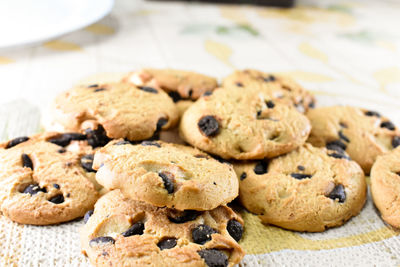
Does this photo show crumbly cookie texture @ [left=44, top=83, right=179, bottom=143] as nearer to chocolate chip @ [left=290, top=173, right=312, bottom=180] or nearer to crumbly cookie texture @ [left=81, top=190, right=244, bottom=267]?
crumbly cookie texture @ [left=81, top=190, right=244, bottom=267]

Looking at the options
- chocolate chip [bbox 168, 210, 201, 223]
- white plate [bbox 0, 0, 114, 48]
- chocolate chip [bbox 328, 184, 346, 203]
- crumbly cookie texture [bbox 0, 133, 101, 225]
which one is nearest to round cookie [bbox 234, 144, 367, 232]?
chocolate chip [bbox 328, 184, 346, 203]

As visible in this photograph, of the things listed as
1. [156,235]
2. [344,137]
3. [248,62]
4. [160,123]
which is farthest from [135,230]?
[248,62]

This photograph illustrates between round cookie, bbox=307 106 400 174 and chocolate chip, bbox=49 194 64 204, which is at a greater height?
chocolate chip, bbox=49 194 64 204

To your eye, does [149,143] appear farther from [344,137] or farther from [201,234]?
[344,137]

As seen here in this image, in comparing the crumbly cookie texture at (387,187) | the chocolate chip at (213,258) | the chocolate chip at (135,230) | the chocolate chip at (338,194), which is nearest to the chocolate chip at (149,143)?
the chocolate chip at (135,230)

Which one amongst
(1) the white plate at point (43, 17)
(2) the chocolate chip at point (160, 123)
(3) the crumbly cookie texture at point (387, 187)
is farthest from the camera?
(1) the white plate at point (43, 17)

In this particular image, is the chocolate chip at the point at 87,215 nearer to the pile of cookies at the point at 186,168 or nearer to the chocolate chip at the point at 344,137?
the pile of cookies at the point at 186,168

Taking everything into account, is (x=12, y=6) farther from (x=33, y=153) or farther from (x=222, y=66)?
(x=33, y=153)
